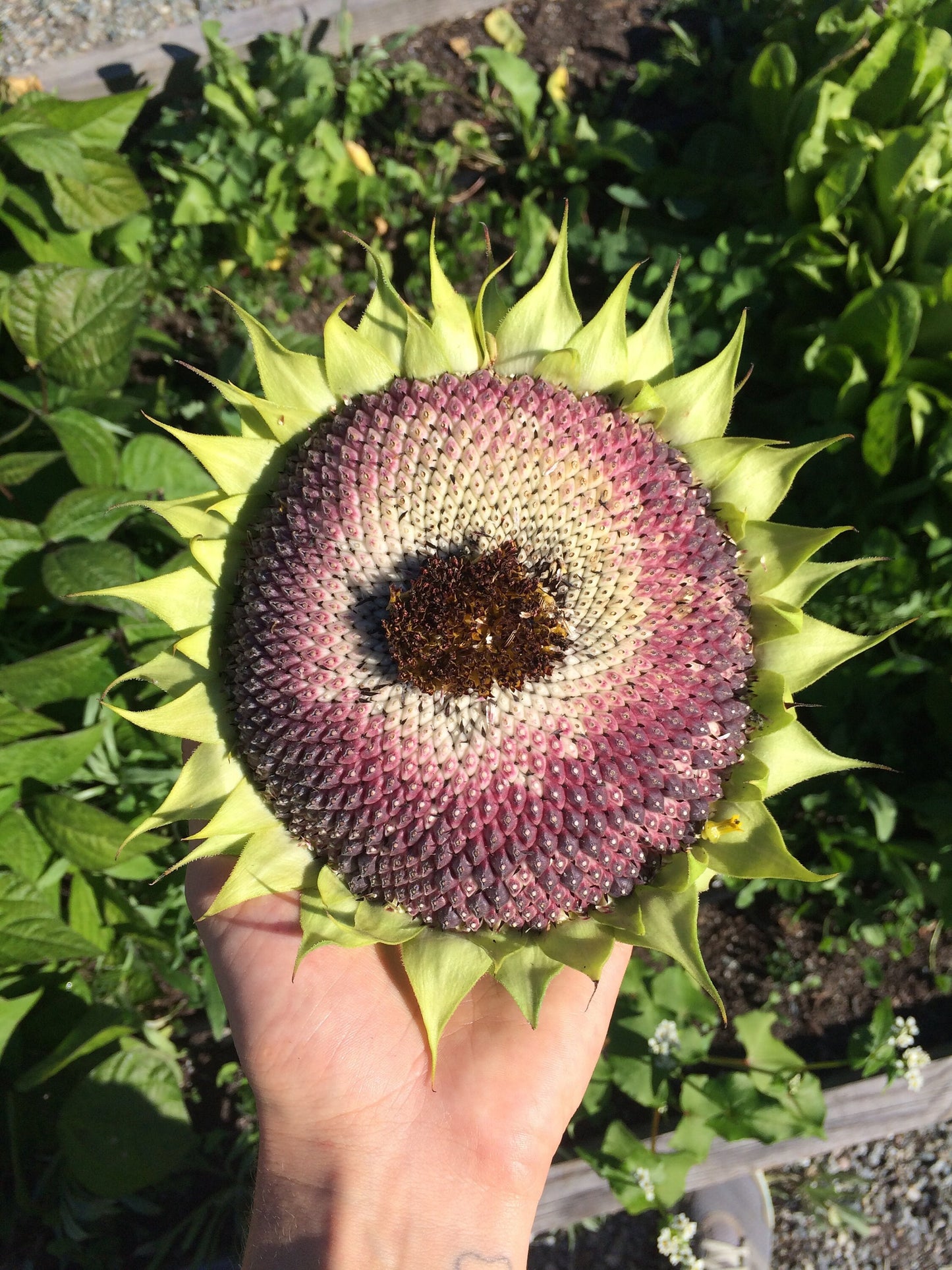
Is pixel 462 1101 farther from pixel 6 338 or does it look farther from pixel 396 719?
pixel 6 338

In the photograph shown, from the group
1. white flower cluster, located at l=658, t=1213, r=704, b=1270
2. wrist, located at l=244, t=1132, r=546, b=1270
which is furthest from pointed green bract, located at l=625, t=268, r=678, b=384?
white flower cluster, located at l=658, t=1213, r=704, b=1270

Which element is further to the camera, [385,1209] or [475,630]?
[385,1209]

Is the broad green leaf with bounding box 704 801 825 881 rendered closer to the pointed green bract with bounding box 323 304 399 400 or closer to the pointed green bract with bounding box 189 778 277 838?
the pointed green bract with bounding box 189 778 277 838

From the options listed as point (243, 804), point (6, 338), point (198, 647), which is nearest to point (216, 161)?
Answer: point (6, 338)

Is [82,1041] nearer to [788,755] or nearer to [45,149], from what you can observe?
[788,755]

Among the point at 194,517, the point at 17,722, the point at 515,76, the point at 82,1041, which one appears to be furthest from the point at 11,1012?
the point at 515,76

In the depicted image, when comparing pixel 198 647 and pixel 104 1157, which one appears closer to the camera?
pixel 198 647
